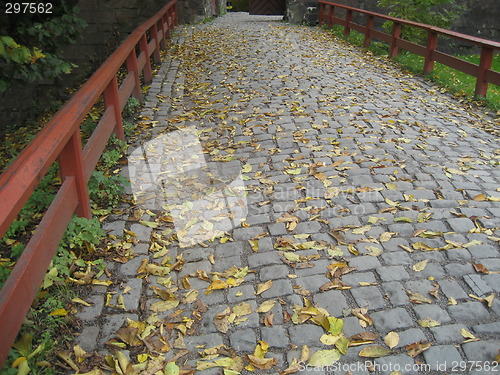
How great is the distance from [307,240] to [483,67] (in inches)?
211

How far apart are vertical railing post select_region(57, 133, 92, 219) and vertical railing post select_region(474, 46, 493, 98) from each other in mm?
6387

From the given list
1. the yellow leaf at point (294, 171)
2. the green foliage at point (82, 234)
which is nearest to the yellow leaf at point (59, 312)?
the green foliage at point (82, 234)

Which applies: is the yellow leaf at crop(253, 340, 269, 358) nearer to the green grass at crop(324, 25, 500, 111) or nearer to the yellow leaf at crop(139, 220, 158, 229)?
the yellow leaf at crop(139, 220, 158, 229)

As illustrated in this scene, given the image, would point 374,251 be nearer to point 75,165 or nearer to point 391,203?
point 391,203

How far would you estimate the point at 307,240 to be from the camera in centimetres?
369

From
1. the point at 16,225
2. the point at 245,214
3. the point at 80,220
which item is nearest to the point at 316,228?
the point at 245,214

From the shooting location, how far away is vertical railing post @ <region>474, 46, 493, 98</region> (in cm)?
732

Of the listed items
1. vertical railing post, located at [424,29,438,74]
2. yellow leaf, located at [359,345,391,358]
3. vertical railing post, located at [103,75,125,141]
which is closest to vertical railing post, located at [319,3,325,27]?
vertical railing post, located at [424,29,438,74]

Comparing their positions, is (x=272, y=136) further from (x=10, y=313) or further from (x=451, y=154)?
(x=10, y=313)

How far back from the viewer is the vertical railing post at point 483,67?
288 inches

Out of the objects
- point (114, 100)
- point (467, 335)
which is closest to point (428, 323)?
point (467, 335)

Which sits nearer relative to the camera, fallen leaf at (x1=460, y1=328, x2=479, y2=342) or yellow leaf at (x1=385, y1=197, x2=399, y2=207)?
fallen leaf at (x1=460, y1=328, x2=479, y2=342)

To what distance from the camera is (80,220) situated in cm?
358

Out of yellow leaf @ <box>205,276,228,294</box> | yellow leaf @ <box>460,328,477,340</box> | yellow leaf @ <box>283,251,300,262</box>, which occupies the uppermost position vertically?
yellow leaf @ <box>460,328,477,340</box>
